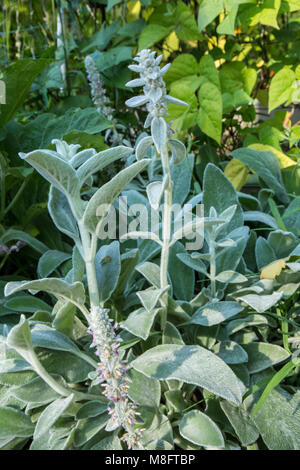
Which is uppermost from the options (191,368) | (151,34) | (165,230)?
(151,34)

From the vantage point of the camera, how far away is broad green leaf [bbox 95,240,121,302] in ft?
2.08

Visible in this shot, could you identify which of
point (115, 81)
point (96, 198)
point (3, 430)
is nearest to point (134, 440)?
point (3, 430)

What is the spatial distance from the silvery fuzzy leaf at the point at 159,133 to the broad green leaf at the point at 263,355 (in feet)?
1.03

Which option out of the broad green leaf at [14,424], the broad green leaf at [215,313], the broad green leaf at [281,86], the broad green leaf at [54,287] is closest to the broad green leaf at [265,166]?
the broad green leaf at [281,86]

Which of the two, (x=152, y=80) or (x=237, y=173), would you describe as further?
(x=237, y=173)

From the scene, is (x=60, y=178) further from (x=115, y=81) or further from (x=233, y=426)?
(x=115, y=81)

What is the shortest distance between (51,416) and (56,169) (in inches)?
11.0

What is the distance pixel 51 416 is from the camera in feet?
1.71

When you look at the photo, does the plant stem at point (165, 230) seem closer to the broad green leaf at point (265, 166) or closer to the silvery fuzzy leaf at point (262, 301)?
the silvery fuzzy leaf at point (262, 301)

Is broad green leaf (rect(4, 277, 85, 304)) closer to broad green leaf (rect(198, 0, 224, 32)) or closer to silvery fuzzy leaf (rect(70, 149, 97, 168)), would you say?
silvery fuzzy leaf (rect(70, 149, 97, 168))

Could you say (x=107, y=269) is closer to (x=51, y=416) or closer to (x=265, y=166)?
(x=51, y=416)

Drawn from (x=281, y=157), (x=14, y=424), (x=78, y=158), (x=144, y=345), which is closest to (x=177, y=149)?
(x=78, y=158)

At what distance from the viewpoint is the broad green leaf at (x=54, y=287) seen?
0.50m

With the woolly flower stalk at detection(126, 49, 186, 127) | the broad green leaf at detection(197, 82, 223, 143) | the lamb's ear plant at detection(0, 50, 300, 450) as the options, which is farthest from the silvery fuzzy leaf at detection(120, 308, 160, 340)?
the broad green leaf at detection(197, 82, 223, 143)
